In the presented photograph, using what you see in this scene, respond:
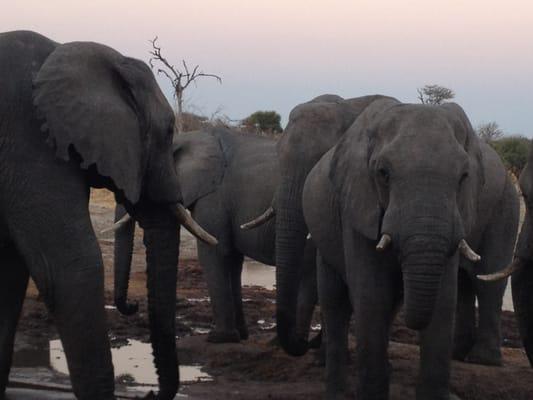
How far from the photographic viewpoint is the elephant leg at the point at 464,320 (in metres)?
7.37

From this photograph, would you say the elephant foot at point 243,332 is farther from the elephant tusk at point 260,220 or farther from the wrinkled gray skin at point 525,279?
the wrinkled gray skin at point 525,279

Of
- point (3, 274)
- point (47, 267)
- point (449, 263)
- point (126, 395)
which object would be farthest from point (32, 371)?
point (449, 263)

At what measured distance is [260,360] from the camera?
7480mm

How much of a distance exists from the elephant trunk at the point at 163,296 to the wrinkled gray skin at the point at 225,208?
2864mm

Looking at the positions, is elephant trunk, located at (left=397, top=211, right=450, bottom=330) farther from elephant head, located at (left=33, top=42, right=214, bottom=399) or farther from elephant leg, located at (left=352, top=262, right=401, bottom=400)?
elephant head, located at (left=33, top=42, right=214, bottom=399)

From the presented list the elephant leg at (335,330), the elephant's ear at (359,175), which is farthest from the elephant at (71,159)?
the elephant leg at (335,330)

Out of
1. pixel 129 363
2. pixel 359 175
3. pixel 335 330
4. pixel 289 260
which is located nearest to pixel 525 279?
pixel 359 175

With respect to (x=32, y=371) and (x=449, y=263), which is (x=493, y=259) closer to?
(x=449, y=263)

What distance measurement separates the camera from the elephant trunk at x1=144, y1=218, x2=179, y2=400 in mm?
5242

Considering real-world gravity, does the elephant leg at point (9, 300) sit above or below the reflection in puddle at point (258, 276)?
above

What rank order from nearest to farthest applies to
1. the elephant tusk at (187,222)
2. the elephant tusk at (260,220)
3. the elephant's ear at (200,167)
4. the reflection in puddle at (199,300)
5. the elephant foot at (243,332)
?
1. the elephant tusk at (187,222)
2. the elephant tusk at (260,220)
3. the elephant foot at (243,332)
4. the elephant's ear at (200,167)
5. the reflection in puddle at (199,300)

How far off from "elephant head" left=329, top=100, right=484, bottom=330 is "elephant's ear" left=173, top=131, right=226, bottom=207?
347 cm

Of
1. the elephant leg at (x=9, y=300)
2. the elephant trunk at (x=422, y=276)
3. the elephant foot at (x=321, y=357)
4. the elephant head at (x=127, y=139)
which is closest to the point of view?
the elephant trunk at (x=422, y=276)

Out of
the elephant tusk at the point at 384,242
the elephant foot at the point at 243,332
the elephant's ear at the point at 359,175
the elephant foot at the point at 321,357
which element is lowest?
the elephant foot at the point at 243,332
